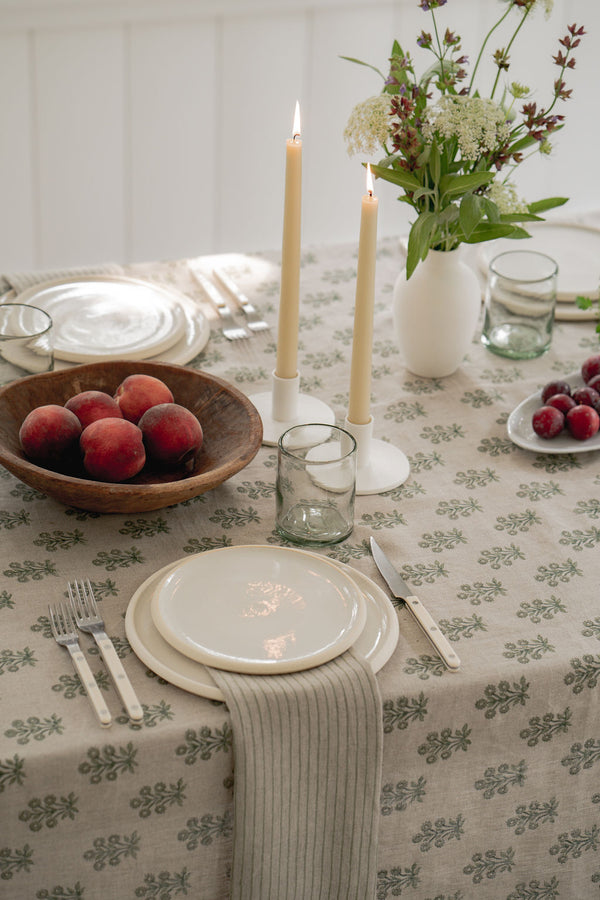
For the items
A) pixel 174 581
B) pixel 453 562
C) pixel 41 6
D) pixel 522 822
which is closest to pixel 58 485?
pixel 174 581

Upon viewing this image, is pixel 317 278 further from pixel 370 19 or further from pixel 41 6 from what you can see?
pixel 370 19

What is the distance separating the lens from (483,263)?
1580 millimetres

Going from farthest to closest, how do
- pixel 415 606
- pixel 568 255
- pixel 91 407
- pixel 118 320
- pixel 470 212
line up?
1. pixel 568 255
2. pixel 118 320
3. pixel 470 212
4. pixel 91 407
5. pixel 415 606

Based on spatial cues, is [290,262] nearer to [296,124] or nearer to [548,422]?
[296,124]

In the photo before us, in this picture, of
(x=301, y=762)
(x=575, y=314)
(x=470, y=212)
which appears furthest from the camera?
(x=575, y=314)

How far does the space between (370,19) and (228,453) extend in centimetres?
211

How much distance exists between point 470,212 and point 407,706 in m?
0.60

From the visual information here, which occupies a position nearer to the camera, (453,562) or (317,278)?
(453,562)

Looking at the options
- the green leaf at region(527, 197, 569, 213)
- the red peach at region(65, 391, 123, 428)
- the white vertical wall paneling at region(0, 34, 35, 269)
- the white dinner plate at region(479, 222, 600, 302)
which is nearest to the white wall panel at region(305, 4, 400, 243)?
the white vertical wall paneling at region(0, 34, 35, 269)

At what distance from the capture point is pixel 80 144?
2.61 meters

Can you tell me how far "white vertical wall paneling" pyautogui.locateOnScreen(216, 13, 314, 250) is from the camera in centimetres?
265

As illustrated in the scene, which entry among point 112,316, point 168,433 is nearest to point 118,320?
point 112,316

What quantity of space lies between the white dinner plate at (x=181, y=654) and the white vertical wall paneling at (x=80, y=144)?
1.95 m

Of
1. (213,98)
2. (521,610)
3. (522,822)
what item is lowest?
(522,822)
